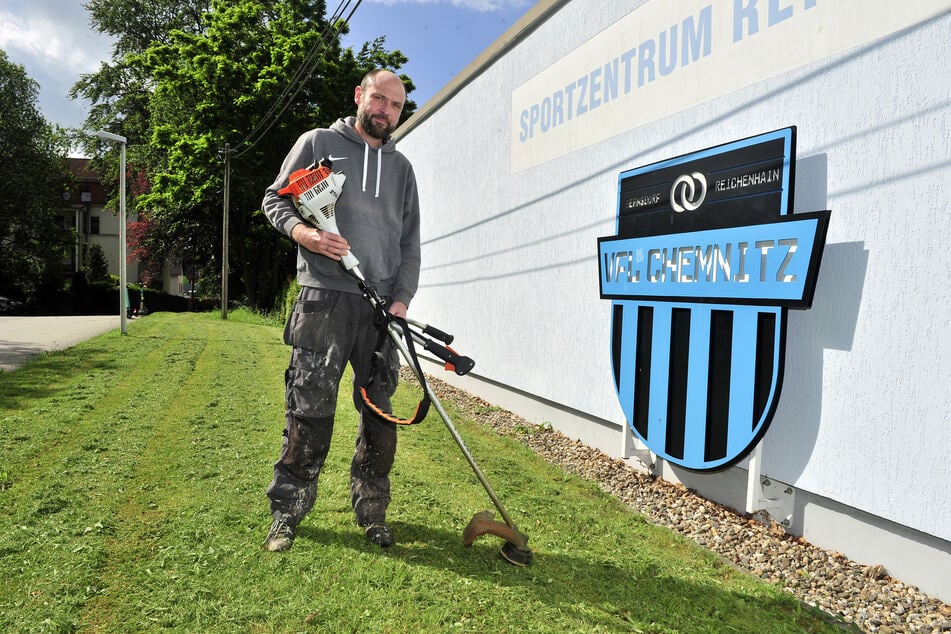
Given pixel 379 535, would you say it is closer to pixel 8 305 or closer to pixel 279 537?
pixel 279 537

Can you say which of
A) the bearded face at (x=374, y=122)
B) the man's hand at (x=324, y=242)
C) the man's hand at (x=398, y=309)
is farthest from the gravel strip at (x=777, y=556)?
the bearded face at (x=374, y=122)

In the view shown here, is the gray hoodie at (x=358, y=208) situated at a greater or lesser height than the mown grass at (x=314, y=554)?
greater

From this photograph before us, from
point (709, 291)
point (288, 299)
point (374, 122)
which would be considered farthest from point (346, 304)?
point (288, 299)

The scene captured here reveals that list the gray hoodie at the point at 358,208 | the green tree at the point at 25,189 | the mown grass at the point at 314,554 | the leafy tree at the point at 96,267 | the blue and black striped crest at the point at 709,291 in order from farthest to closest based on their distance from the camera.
Result: the leafy tree at the point at 96,267 < the green tree at the point at 25,189 < the blue and black striped crest at the point at 709,291 < the gray hoodie at the point at 358,208 < the mown grass at the point at 314,554

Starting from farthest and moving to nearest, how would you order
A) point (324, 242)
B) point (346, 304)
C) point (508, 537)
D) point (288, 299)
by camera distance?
point (288, 299), point (346, 304), point (508, 537), point (324, 242)

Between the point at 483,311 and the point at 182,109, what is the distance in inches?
981

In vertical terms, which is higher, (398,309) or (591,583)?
(398,309)

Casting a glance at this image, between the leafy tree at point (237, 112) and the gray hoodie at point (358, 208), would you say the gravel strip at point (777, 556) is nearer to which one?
the gray hoodie at point (358, 208)

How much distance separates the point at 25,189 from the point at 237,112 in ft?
56.0

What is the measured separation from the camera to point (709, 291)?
3.75 metres

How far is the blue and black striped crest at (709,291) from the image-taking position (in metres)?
3.30

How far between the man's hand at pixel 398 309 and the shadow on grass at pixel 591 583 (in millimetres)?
1083

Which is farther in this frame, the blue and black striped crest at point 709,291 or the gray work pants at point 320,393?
the blue and black striped crest at point 709,291

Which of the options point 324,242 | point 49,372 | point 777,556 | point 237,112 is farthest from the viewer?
point 237,112
